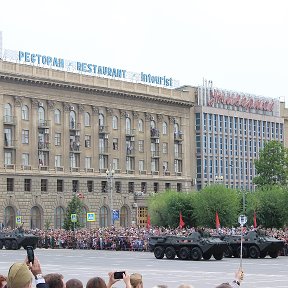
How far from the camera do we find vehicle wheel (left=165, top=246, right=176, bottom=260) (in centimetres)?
4256

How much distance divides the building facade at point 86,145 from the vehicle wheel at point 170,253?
30576 millimetres

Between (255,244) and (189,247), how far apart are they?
3.77m

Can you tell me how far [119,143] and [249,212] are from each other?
22.8 m

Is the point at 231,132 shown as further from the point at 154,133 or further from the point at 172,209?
the point at 172,209

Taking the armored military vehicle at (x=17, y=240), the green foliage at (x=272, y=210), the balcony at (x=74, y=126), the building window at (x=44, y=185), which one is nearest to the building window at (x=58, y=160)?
the building window at (x=44, y=185)

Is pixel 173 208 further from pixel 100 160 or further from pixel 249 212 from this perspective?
pixel 100 160

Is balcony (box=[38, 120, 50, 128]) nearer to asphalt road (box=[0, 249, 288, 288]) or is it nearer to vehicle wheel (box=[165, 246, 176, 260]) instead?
vehicle wheel (box=[165, 246, 176, 260])

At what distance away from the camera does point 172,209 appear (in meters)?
74.5

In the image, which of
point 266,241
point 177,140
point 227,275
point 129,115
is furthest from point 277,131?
point 227,275

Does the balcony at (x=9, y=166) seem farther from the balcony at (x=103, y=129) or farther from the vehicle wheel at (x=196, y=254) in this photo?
the vehicle wheel at (x=196, y=254)

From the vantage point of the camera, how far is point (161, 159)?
9525 centimetres

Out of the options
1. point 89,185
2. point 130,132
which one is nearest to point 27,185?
point 89,185

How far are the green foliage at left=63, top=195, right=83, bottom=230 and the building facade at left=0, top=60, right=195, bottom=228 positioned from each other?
3.39m

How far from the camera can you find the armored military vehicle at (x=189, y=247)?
41.1m
